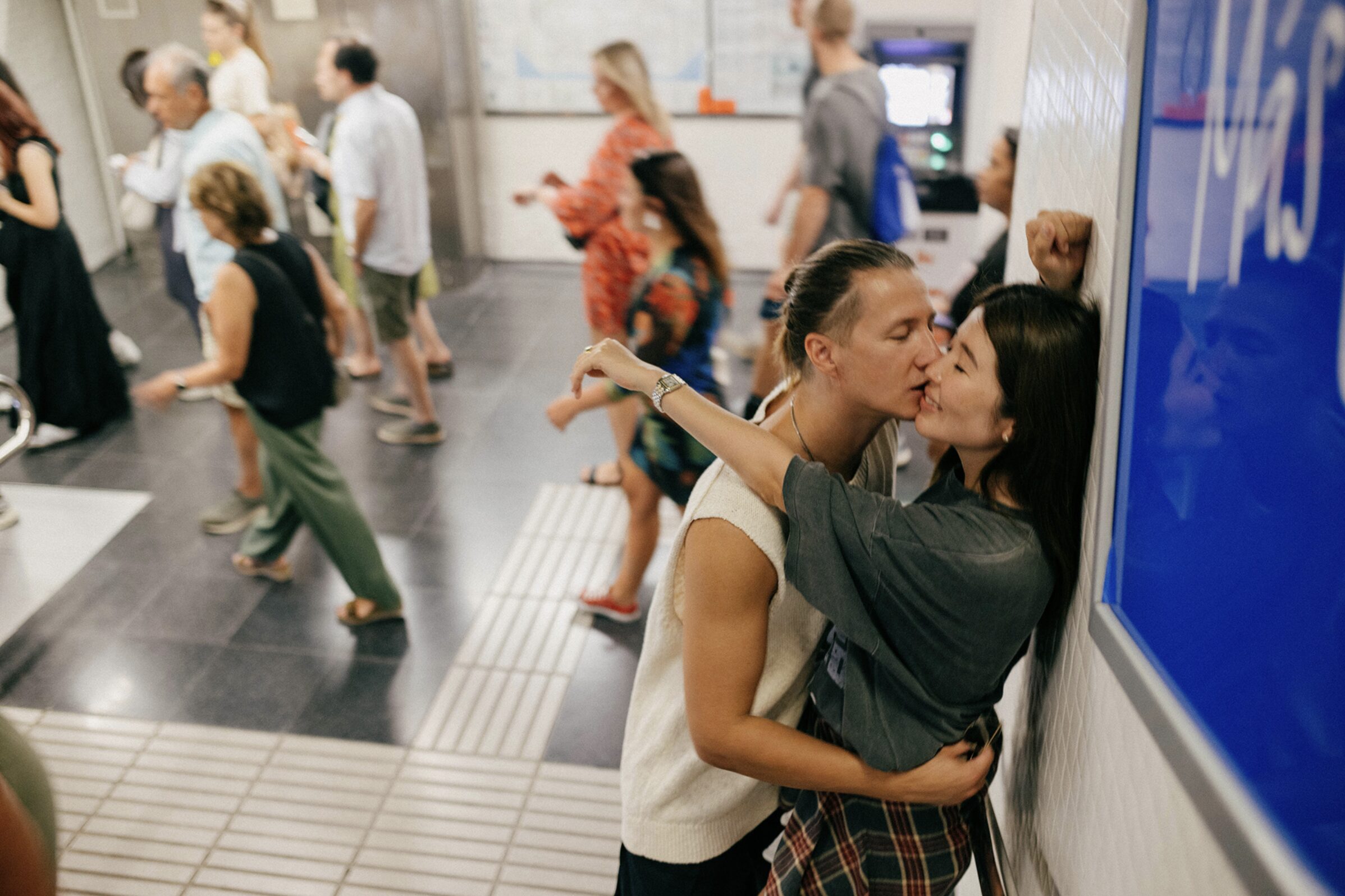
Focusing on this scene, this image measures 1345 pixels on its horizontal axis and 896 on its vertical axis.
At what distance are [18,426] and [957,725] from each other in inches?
91.6

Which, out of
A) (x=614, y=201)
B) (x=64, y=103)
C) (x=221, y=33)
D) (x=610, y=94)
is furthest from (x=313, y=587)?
(x=64, y=103)

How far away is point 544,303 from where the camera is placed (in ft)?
21.3

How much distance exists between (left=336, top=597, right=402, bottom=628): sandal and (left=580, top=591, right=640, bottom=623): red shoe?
2.15 feet

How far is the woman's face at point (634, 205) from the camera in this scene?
301 cm

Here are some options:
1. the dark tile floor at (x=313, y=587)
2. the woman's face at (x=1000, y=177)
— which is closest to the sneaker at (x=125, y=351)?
the dark tile floor at (x=313, y=587)

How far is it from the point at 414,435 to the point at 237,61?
215 centimetres

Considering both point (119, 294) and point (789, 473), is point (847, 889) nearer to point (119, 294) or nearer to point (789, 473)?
point (789, 473)

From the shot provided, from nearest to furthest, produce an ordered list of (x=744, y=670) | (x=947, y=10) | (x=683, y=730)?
(x=744, y=670), (x=683, y=730), (x=947, y=10)

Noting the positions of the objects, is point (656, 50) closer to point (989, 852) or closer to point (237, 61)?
point (237, 61)

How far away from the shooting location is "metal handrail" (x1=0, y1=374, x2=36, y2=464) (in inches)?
92.5

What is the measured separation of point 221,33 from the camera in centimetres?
518

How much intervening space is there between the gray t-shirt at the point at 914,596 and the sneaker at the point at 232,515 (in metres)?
3.36

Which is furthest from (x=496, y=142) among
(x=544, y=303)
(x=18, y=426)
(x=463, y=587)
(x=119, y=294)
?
(x=18, y=426)

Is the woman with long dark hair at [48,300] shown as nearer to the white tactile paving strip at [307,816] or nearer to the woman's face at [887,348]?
the white tactile paving strip at [307,816]
